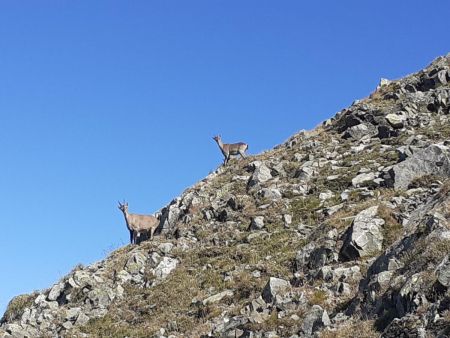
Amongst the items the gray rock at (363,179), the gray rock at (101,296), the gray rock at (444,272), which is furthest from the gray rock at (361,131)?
the gray rock at (444,272)

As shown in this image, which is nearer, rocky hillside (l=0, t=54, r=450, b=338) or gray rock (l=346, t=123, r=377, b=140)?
rocky hillside (l=0, t=54, r=450, b=338)

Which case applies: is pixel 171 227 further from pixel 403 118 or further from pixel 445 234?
pixel 445 234

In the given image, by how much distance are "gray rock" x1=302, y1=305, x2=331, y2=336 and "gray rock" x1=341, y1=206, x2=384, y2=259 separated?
4.27m

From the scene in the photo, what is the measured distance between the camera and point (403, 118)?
3634cm

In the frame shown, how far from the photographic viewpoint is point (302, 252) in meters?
22.5

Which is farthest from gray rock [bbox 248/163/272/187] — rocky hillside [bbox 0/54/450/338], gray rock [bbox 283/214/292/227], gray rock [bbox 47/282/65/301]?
gray rock [bbox 47/282/65/301]

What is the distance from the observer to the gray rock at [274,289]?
1891 centimetres

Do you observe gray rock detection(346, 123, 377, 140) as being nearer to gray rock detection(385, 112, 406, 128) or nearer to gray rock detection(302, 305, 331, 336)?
gray rock detection(385, 112, 406, 128)

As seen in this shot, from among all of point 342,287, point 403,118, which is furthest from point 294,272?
point 403,118

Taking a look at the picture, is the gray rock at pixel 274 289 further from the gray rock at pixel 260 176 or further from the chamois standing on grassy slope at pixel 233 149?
the chamois standing on grassy slope at pixel 233 149

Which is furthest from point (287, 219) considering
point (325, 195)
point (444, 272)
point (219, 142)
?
point (219, 142)

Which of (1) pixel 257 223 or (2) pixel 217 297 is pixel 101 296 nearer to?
(2) pixel 217 297

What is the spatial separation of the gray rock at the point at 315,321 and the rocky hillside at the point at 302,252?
4 centimetres

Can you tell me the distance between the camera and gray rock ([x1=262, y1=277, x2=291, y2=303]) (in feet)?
62.0
